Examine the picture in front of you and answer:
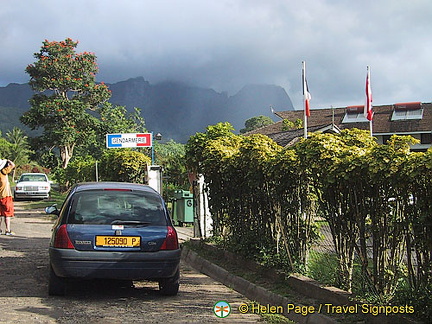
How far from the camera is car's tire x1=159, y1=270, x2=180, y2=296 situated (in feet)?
26.7

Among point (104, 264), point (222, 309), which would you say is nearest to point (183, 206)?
point (104, 264)

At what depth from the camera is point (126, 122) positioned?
146 feet

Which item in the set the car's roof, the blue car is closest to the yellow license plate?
the blue car

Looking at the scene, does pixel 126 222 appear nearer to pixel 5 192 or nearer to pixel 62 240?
pixel 62 240

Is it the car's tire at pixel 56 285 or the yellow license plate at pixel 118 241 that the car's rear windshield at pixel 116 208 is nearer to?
the yellow license plate at pixel 118 241

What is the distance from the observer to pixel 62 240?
7.68 m

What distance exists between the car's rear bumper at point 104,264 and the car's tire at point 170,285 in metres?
0.38

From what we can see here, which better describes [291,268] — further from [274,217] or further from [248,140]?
[248,140]

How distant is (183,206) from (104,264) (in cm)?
1135

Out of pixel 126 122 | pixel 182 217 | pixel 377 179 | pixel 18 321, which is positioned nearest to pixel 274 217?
pixel 377 179

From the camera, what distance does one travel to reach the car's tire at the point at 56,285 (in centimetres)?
792

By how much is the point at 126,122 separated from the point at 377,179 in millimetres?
39887

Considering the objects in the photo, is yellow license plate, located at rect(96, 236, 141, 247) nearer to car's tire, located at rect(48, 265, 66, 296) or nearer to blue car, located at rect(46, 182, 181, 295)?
blue car, located at rect(46, 182, 181, 295)

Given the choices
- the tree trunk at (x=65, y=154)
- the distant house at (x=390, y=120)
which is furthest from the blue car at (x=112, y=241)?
the tree trunk at (x=65, y=154)
